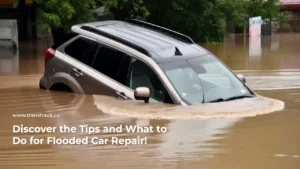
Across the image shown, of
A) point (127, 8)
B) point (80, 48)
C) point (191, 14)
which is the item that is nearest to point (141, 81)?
point (80, 48)

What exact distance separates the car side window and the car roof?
7.7 inches

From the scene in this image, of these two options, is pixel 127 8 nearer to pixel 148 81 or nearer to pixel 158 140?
pixel 148 81

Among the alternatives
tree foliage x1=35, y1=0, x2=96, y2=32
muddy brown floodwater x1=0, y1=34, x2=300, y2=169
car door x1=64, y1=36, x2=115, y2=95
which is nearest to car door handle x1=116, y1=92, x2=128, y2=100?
car door x1=64, y1=36, x2=115, y2=95

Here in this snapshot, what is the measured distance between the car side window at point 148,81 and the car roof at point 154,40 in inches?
7.7

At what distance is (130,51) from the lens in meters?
8.15

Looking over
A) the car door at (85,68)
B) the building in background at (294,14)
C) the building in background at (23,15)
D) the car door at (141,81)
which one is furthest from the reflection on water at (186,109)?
the building in background at (294,14)

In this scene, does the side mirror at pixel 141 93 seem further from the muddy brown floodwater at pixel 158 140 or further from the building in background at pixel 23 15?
the building in background at pixel 23 15

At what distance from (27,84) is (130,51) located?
4067mm

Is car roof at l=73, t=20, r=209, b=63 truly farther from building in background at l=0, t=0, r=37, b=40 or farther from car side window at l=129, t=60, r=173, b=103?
building in background at l=0, t=0, r=37, b=40

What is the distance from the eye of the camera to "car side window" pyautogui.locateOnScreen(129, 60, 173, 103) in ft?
25.5

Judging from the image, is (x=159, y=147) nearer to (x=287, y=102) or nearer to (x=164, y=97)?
(x=164, y=97)

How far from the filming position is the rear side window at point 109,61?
8.28 m

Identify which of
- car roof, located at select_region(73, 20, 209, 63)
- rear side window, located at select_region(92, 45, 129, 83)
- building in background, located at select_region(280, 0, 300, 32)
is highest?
car roof, located at select_region(73, 20, 209, 63)

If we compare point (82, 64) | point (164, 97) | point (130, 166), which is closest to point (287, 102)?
point (164, 97)
